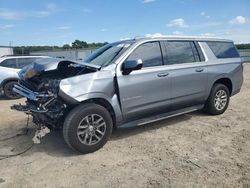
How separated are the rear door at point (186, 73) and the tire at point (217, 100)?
296 mm

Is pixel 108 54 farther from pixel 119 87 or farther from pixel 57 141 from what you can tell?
pixel 57 141

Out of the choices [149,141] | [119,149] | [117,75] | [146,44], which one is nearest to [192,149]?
[149,141]

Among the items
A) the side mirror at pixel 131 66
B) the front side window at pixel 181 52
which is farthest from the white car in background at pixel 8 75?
the front side window at pixel 181 52

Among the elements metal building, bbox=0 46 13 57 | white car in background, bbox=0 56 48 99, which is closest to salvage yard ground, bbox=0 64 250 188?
white car in background, bbox=0 56 48 99

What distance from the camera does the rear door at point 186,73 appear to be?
5.28 meters

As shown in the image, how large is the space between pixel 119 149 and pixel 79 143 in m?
0.71

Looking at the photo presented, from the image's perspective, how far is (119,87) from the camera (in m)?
4.50

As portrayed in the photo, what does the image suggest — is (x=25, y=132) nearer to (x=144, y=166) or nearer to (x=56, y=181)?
(x=56, y=181)

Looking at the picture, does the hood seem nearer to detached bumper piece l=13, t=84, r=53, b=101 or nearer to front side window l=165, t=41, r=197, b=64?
detached bumper piece l=13, t=84, r=53, b=101

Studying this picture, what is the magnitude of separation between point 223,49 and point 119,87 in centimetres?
326

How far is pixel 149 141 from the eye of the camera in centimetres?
475

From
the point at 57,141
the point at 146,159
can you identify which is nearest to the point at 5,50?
the point at 57,141

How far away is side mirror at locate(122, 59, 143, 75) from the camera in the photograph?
4.42m

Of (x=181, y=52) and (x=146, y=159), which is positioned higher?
(x=181, y=52)
